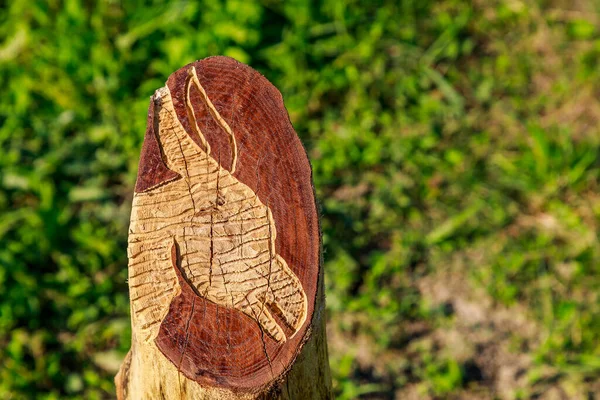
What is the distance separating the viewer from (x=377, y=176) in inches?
133

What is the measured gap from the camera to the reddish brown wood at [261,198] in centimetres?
134

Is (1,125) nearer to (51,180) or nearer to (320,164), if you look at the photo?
(51,180)

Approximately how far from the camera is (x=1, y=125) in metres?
3.52

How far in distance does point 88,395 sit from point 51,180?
1.09m

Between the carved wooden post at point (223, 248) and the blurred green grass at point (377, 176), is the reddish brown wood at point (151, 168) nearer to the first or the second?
→ the carved wooden post at point (223, 248)

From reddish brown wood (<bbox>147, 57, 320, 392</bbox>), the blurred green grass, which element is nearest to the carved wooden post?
reddish brown wood (<bbox>147, 57, 320, 392</bbox>)

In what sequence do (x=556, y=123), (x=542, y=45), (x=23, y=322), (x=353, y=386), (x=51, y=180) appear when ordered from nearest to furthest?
(x=353, y=386) → (x=23, y=322) → (x=51, y=180) → (x=556, y=123) → (x=542, y=45)

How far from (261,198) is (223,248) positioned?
0.44 ft

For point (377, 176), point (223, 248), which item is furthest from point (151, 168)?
point (377, 176)

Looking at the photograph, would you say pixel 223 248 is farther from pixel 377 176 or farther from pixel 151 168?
pixel 377 176

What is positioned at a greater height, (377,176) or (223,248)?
(377,176)

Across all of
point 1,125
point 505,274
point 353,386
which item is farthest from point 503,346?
point 1,125

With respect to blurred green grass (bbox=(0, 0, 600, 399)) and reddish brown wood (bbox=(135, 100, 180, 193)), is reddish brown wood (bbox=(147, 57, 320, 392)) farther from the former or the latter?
blurred green grass (bbox=(0, 0, 600, 399))

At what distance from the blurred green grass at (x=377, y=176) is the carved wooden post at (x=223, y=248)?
45.5 inches
